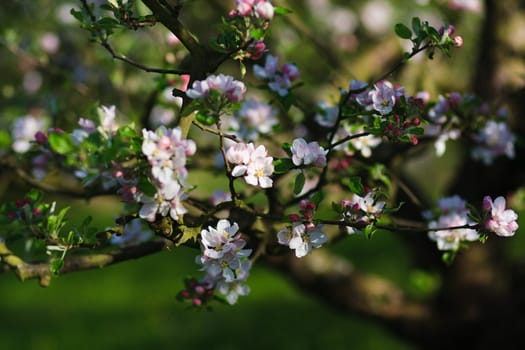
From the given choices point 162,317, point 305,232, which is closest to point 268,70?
point 305,232

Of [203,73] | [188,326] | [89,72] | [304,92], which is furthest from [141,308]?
[203,73]

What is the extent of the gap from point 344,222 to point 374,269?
7.05 meters

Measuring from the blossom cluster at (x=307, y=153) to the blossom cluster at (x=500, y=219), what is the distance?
57 cm

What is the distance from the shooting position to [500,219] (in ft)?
6.59

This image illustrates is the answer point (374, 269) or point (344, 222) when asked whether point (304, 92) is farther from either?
point (374, 269)

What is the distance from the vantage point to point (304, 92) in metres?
4.86

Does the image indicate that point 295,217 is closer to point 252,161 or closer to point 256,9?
point 252,161

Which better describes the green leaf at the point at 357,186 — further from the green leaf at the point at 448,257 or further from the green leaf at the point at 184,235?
the green leaf at the point at 448,257

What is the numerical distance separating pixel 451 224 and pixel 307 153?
95 centimetres

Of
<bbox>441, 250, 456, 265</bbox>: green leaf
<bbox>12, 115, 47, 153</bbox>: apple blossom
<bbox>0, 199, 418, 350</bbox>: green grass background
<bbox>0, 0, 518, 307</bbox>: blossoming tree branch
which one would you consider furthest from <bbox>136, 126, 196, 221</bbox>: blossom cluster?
<bbox>0, 199, 418, 350</bbox>: green grass background

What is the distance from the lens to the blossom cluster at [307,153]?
188 cm

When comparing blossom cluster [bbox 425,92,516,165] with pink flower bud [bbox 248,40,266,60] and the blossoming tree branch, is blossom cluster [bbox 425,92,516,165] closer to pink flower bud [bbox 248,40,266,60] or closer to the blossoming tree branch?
the blossoming tree branch

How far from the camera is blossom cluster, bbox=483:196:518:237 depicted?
2.00 m

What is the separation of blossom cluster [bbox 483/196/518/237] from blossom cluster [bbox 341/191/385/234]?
14.2 inches
